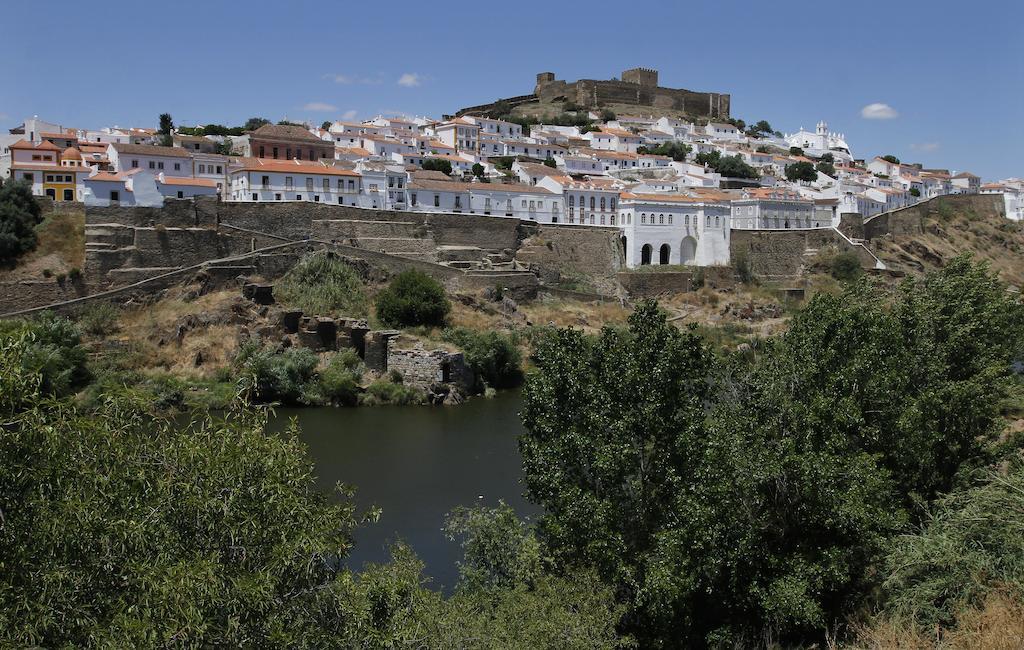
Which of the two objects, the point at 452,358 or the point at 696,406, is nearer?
the point at 696,406

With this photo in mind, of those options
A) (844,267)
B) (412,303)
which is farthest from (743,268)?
(412,303)

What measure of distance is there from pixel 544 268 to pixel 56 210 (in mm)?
22278

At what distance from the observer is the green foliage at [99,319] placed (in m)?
31.3

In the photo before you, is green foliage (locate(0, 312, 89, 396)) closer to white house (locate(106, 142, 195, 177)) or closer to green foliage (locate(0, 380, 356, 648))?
white house (locate(106, 142, 195, 177))

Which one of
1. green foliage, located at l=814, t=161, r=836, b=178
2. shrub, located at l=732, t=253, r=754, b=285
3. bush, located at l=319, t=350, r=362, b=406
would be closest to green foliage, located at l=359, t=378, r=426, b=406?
bush, located at l=319, t=350, r=362, b=406

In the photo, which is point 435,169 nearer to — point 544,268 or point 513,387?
point 544,268

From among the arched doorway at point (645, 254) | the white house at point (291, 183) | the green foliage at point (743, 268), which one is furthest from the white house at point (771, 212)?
the white house at point (291, 183)

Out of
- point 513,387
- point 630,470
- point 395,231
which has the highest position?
point 395,231

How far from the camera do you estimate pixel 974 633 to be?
8.41 m

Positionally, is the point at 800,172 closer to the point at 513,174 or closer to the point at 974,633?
the point at 513,174

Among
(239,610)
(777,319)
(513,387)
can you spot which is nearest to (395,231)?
(513,387)

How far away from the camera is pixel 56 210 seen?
35.9 m

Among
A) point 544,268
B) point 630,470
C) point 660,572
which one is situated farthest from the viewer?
point 544,268

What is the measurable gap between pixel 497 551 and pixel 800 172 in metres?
68.9
